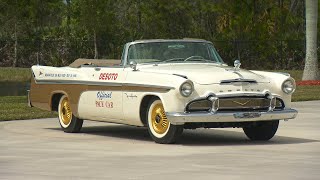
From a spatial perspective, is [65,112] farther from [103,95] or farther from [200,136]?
[200,136]

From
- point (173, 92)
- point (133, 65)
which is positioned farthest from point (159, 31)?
point (173, 92)

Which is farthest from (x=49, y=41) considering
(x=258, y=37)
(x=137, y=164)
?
(x=137, y=164)

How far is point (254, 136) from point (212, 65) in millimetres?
1210

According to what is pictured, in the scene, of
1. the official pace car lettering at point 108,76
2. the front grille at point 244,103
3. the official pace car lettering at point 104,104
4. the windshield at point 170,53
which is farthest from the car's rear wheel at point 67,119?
the front grille at point 244,103

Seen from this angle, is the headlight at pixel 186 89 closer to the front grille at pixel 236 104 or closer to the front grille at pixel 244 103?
the front grille at pixel 236 104

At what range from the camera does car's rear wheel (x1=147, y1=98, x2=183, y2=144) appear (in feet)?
44.3

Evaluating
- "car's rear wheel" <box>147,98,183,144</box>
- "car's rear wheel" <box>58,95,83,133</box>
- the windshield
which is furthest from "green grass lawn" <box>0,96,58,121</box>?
"car's rear wheel" <box>147,98,183,144</box>

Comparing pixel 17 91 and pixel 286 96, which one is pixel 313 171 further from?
pixel 17 91

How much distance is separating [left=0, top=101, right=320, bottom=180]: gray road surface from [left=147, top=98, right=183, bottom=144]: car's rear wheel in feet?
0.49

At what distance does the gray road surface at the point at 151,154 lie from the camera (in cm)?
1030

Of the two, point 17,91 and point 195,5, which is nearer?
point 17,91

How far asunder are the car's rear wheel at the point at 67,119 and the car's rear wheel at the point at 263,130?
9.39 feet

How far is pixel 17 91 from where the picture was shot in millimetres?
31703

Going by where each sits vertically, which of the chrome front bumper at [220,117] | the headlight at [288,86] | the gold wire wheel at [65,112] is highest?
the headlight at [288,86]
